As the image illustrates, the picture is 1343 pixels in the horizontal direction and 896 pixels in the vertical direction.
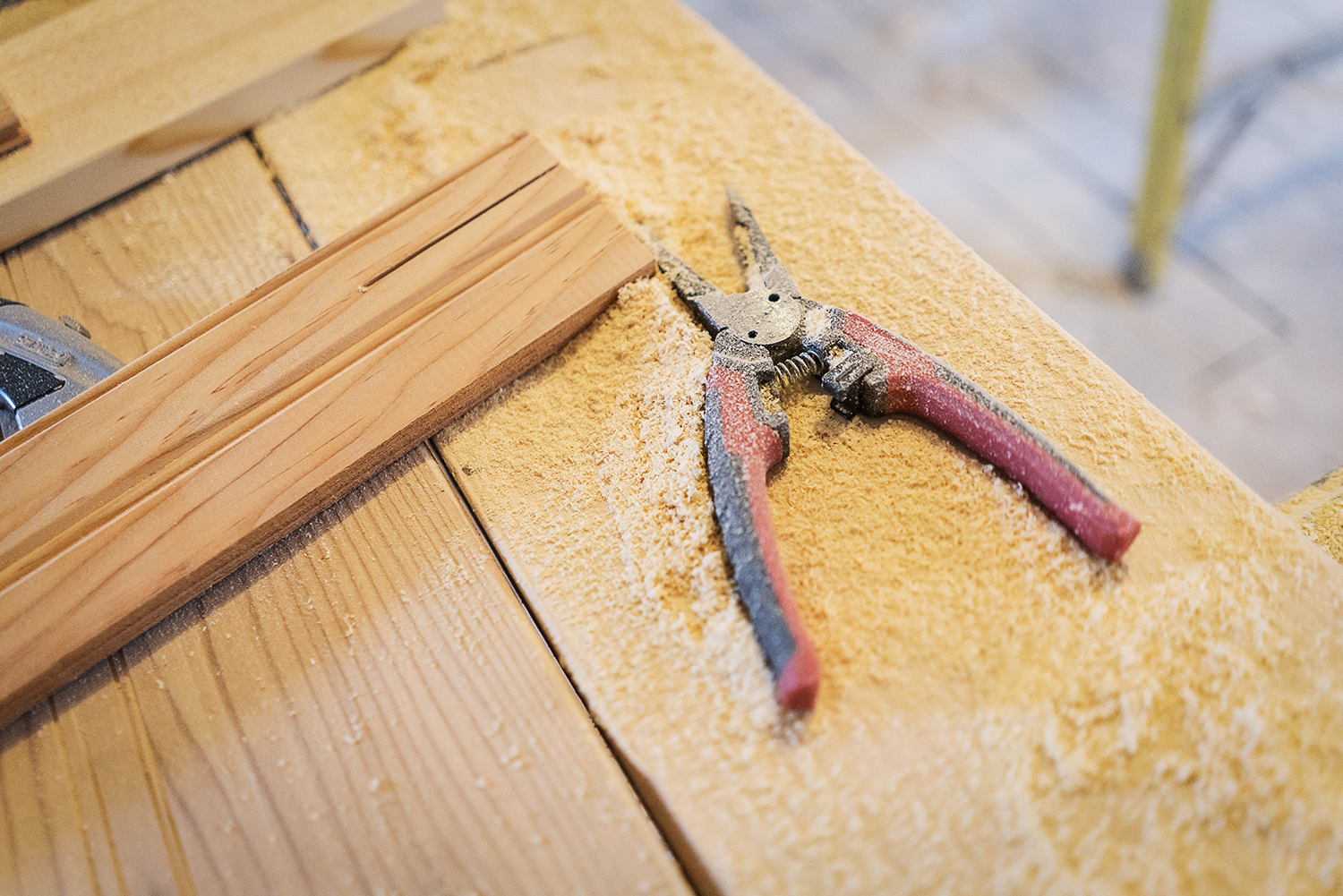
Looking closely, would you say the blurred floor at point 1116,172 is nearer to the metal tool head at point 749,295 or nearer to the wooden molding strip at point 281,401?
the metal tool head at point 749,295

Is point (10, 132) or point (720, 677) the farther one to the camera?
point (10, 132)

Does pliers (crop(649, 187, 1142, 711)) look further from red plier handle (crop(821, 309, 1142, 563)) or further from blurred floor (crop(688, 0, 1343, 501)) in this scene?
blurred floor (crop(688, 0, 1343, 501))

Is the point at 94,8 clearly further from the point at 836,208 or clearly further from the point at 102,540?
the point at 836,208

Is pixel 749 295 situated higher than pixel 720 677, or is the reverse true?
pixel 749 295

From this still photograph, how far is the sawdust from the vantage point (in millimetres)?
671

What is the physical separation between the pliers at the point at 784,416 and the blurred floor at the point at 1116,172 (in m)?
1.60

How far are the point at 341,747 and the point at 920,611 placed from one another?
1.88 ft

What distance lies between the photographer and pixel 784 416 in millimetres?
846

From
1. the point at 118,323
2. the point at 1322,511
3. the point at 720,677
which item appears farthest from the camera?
the point at 118,323

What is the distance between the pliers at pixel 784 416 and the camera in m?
0.74

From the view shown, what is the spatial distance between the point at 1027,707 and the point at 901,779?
132mm

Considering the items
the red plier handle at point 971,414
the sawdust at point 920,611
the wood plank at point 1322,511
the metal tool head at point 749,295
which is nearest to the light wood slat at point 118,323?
the sawdust at point 920,611

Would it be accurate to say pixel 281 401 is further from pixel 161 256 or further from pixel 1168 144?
pixel 1168 144

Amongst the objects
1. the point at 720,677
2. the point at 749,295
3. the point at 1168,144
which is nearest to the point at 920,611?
the point at 720,677
